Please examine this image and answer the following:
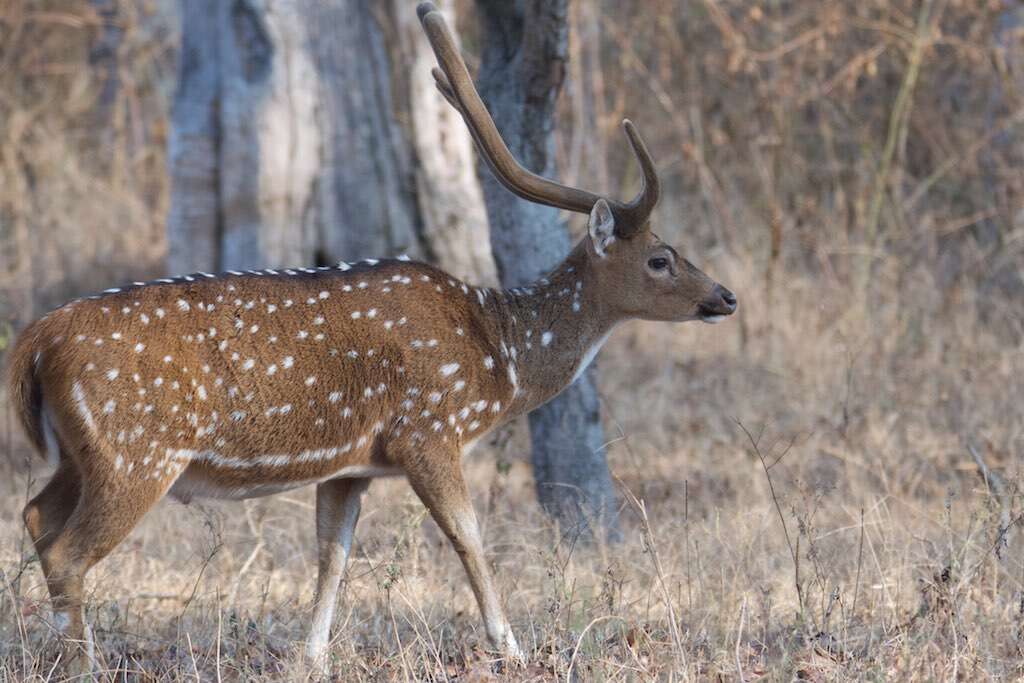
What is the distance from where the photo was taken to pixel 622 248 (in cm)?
589

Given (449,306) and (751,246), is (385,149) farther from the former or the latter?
(449,306)

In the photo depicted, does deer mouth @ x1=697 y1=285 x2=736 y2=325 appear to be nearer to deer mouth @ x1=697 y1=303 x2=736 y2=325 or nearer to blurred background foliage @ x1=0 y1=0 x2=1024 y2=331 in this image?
deer mouth @ x1=697 y1=303 x2=736 y2=325

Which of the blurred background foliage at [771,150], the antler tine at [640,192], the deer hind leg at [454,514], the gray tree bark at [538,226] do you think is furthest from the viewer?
the blurred background foliage at [771,150]

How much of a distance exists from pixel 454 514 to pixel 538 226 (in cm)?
217

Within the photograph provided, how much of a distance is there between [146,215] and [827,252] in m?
6.33

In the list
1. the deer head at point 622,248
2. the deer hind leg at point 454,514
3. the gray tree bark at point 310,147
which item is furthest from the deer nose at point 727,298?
the gray tree bark at point 310,147

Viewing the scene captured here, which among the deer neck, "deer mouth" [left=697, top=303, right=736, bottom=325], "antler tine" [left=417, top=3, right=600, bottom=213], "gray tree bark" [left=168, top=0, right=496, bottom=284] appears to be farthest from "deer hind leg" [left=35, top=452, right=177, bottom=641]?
"gray tree bark" [left=168, top=0, right=496, bottom=284]

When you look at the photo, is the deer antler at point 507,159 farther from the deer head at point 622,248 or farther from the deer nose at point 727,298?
the deer nose at point 727,298

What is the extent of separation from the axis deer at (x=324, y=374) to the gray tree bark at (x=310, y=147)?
401 centimetres

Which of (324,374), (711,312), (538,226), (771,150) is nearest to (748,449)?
(538,226)

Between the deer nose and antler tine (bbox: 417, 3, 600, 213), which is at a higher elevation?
antler tine (bbox: 417, 3, 600, 213)

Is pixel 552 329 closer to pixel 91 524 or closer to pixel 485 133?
pixel 485 133

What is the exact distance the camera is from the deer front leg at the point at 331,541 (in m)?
5.50

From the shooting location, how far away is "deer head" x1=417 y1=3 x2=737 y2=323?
577cm
